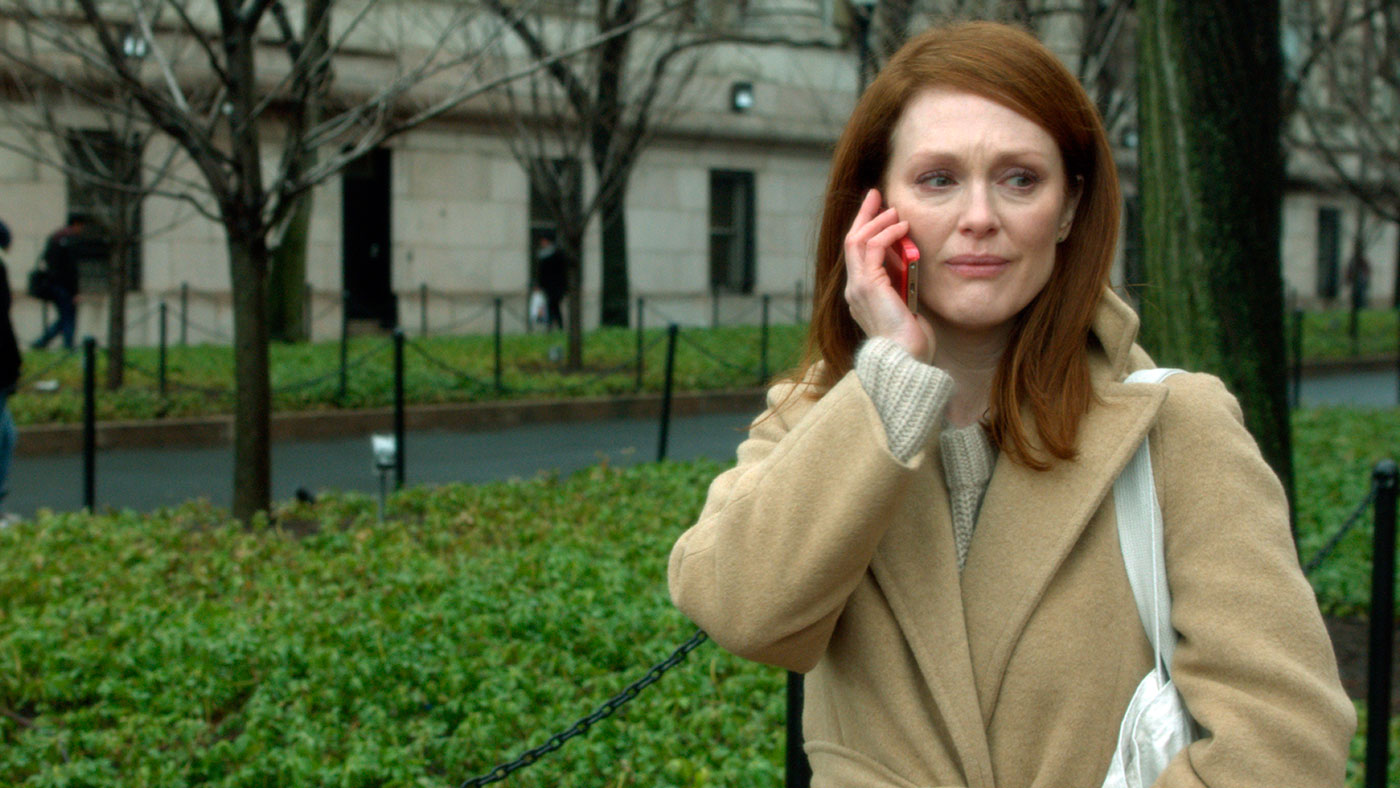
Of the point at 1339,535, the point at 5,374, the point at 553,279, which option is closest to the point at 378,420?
the point at 5,374

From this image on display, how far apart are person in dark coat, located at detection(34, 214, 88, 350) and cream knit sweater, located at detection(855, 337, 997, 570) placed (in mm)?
18435

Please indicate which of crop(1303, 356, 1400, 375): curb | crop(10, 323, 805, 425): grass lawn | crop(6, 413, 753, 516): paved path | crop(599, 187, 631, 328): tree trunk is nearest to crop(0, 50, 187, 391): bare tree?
crop(10, 323, 805, 425): grass lawn

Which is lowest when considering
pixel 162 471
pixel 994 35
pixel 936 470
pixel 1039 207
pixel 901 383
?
pixel 162 471

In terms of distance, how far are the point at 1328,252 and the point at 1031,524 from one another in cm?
4021

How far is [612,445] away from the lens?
532 inches

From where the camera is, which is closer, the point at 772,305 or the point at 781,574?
the point at 781,574

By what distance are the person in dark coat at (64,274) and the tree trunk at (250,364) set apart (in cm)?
1172

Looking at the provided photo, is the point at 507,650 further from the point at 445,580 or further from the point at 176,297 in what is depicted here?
the point at 176,297

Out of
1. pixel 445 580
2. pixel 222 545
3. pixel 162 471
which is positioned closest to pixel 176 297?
pixel 162 471

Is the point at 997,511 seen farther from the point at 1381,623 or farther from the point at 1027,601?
the point at 1381,623

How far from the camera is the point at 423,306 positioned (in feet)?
75.9

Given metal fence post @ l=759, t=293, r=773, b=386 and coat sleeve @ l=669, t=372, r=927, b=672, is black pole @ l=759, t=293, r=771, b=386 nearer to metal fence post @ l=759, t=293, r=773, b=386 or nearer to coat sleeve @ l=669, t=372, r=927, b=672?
metal fence post @ l=759, t=293, r=773, b=386

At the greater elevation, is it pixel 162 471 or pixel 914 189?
pixel 914 189

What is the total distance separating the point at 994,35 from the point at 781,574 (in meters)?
0.76
